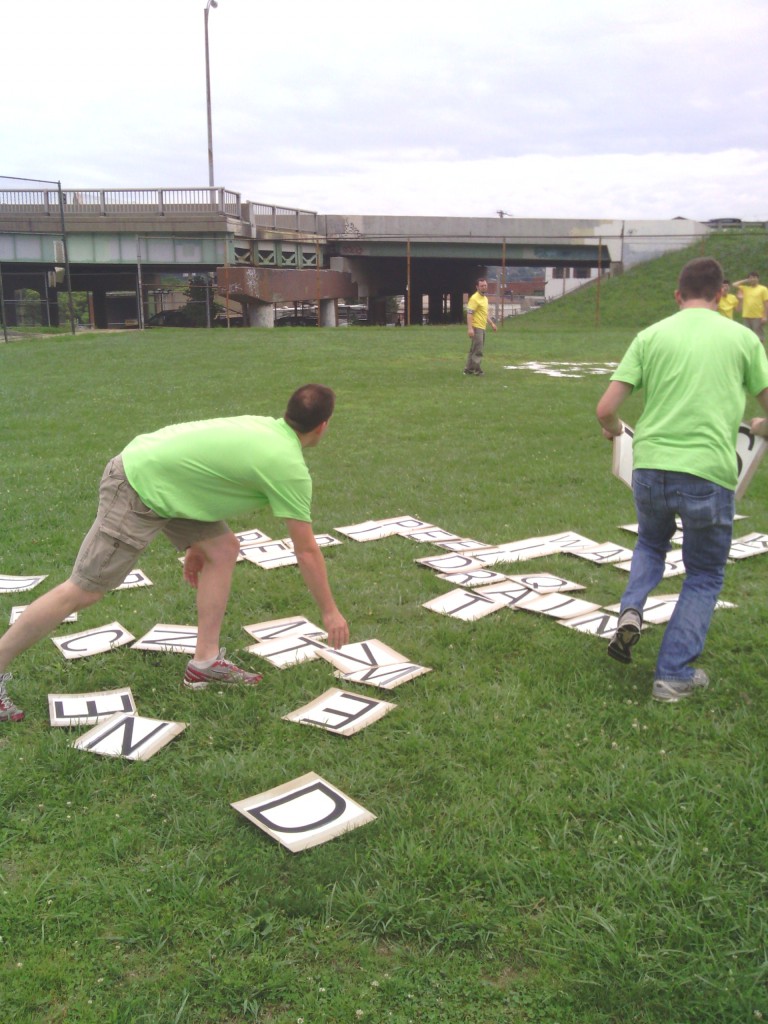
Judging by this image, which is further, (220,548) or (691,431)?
(220,548)

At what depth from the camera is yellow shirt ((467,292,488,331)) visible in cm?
1695

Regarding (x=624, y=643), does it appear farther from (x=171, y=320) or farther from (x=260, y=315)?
(x=260, y=315)

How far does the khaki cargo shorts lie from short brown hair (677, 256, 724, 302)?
2.68 m

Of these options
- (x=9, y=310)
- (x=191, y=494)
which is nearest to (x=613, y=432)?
(x=191, y=494)

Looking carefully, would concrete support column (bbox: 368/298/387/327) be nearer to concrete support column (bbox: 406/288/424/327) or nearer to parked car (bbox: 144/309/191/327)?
concrete support column (bbox: 406/288/424/327)

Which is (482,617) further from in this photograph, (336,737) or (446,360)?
(446,360)

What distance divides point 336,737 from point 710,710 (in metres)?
1.70

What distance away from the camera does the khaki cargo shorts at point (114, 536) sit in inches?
163

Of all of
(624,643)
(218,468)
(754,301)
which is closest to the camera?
(218,468)

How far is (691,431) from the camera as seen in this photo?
13.7ft

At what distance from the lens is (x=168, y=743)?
406cm

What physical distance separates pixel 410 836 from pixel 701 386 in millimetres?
2348

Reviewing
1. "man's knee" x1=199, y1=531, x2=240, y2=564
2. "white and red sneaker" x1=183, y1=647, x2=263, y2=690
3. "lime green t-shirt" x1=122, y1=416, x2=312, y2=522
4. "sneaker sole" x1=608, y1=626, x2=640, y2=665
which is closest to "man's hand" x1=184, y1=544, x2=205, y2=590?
"man's knee" x1=199, y1=531, x2=240, y2=564

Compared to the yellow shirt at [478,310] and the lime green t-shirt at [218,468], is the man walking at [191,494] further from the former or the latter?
the yellow shirt at [478,310]
